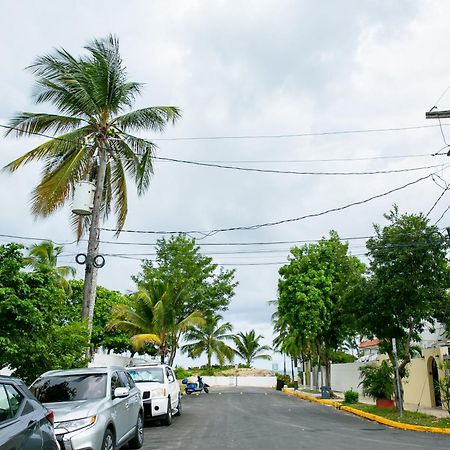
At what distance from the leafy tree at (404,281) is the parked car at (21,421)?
14183 millimetres

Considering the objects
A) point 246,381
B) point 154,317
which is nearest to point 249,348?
point 246,381

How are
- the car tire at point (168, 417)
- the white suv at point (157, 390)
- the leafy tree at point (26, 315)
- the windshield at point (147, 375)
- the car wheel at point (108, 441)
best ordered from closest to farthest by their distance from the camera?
the car wheel at point (108, 441) → the leafy tree at point (26, 315) → the white suv at point (157, 390) → the car tire at point (168, 417) → the windshield at point (147, 375)

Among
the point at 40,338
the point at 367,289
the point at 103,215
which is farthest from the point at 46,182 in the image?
the point at 367,289

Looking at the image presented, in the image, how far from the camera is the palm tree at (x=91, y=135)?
16.7 meters

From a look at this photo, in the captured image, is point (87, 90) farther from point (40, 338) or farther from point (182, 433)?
point (182, 433)

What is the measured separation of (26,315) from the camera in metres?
10.7

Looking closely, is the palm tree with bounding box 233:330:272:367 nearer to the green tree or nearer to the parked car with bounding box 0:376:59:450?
the green tree

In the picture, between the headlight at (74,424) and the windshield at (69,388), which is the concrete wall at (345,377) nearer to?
the windshield at (69,388)

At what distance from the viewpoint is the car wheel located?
26.9 ft

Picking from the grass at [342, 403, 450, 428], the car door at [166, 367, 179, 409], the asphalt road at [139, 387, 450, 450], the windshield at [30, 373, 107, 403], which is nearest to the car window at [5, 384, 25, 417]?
the windshield at [30, 373, 107, 403]

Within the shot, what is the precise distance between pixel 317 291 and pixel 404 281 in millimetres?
12106

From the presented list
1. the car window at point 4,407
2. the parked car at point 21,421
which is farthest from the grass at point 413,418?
the car window at point 4,407

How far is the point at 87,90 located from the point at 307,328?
1817cm

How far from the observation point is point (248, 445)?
36.4 feet
